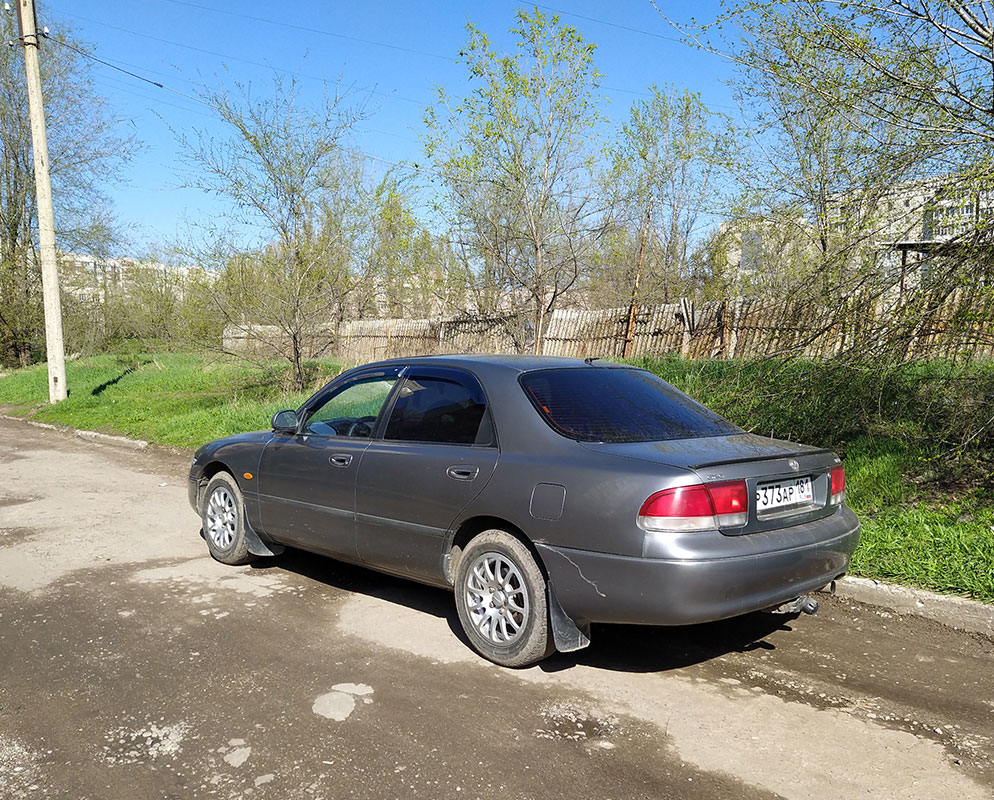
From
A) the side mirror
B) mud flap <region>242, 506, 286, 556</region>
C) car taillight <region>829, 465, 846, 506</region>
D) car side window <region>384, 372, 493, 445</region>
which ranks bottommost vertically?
mud flap <region>242, 506, 286, 556</region>

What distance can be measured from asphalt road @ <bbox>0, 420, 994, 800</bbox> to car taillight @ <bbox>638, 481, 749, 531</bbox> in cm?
85

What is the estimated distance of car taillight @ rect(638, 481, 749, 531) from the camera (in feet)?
11.6

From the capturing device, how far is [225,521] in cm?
596

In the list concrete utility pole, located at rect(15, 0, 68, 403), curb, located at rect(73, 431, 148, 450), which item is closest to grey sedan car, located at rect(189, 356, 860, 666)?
curb, located at rect(73, 431, 148, 450)

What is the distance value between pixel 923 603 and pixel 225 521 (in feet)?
15.8

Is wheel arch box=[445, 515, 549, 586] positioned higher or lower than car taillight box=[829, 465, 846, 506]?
lower

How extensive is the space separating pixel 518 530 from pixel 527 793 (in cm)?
139

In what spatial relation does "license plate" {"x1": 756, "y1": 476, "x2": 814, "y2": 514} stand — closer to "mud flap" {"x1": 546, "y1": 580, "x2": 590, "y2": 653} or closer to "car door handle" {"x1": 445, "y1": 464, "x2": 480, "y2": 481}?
"mud flap" {"x1": 546, "y1": 580, "x2": 590, "y2": 653}

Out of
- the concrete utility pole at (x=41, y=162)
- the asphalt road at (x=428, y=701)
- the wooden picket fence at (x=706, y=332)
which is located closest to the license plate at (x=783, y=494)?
the asphalt road at (x=428, y=701)

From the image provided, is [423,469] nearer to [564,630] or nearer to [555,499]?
[555,499]

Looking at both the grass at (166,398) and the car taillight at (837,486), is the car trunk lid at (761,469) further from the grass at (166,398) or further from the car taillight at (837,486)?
the grass at (166,398)

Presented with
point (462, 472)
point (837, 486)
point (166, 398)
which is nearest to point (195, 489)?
point (462, 472)

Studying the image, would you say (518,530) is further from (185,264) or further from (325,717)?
(185,264)

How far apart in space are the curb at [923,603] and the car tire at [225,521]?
4.20 m
